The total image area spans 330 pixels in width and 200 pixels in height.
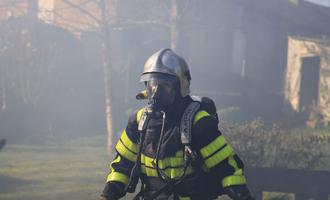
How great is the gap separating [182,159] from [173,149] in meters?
0.10

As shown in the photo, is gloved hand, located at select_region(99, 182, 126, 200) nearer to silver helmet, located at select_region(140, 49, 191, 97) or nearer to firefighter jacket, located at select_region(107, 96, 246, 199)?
firefighter jacket, located at select_region(107, 96, 246, 199)

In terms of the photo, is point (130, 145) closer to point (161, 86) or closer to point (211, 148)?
point (161, 86)

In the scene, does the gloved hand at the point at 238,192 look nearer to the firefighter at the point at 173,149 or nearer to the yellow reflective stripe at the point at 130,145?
the firefighter at the point at 173,149

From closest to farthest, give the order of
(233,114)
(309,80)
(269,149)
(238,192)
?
(238,192) → (269,149) → (233,114) → (309,80)

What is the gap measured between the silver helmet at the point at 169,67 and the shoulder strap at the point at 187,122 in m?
0.18

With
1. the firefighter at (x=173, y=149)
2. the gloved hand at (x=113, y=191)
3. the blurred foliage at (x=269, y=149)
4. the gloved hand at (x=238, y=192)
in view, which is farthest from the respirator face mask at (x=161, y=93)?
the blurred foliage at (x=269, y=149)

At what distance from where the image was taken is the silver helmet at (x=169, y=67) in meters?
3.36

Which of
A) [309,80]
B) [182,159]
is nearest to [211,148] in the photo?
[182,159]

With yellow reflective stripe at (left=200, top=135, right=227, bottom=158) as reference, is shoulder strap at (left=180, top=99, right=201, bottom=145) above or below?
above

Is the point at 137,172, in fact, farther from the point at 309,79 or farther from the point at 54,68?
the point at 309,79

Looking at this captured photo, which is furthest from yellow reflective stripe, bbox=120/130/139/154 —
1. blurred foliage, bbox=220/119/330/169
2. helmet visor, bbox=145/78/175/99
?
blurred foliage, bbox=220/119/330/169

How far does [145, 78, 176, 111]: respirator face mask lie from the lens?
11.0 feet

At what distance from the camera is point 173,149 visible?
330 centimetres

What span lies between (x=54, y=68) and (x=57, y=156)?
6.86m
